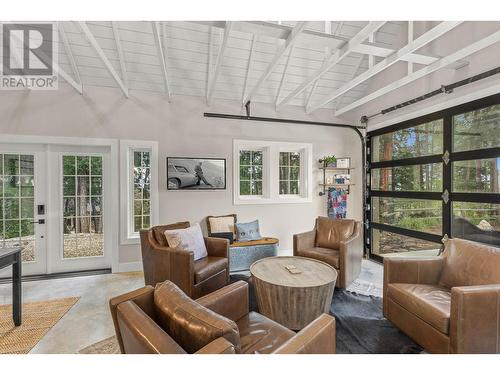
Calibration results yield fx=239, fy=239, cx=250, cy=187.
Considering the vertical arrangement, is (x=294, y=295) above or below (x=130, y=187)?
below

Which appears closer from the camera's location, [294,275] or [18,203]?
[294,275]

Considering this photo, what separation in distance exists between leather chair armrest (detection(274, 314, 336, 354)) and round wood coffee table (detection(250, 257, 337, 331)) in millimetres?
860

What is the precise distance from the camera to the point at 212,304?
1.56 metres

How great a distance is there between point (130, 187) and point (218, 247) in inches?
73.5

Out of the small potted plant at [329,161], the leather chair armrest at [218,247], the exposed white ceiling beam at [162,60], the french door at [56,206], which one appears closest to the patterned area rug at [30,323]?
the french door at [56,206]

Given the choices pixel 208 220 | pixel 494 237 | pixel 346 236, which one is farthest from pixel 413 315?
pixel 208 220

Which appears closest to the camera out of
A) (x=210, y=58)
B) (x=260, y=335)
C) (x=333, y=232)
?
(x=260, y=335)

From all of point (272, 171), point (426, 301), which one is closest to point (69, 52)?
point (272, 171)

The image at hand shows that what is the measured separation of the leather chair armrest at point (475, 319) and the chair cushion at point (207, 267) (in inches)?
86.6

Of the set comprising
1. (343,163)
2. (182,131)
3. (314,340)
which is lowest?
(314,340)

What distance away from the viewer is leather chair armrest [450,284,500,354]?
1621mm

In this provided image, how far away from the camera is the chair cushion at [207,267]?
2676 mm

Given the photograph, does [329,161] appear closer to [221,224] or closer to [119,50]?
[221,224]

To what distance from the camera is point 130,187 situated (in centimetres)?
391
